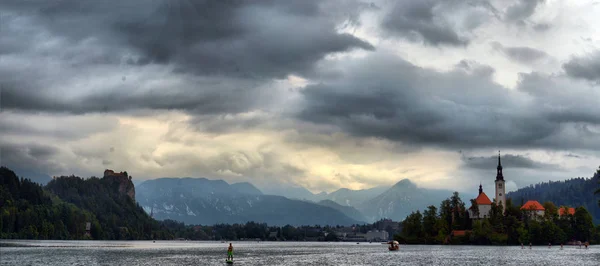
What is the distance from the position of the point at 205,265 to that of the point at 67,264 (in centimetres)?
2475

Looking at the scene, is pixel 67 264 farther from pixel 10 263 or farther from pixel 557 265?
pixel 557 265

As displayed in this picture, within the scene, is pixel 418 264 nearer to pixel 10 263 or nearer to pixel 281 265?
pixel 281 265

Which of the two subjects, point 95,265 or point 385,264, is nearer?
point 95,265

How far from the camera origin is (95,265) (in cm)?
11875

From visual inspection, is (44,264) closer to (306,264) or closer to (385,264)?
(306,264)

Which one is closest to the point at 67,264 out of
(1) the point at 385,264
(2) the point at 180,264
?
(2) the point at 180,264

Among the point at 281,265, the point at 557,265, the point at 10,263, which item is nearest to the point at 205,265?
the point at 281,265

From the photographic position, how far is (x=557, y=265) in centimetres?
12606

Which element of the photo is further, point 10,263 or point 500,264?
point 500,264

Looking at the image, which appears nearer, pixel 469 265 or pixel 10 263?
pixel 10 263

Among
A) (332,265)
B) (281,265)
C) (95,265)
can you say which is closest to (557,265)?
(332,265)

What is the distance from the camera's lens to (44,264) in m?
119

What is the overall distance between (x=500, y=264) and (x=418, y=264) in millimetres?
15828

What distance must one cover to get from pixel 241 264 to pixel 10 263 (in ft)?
138
